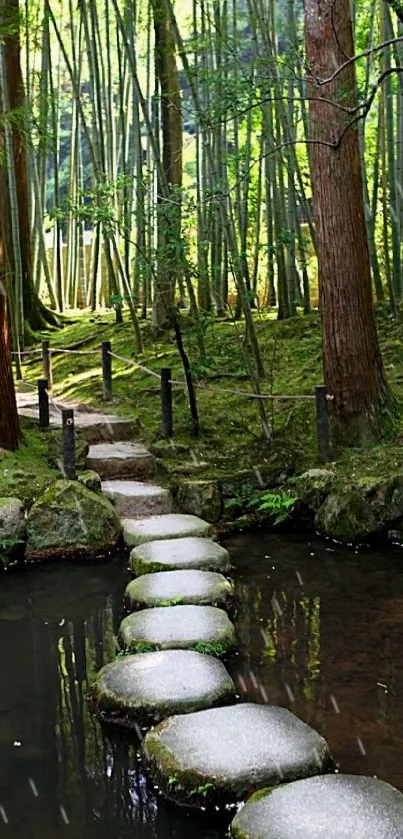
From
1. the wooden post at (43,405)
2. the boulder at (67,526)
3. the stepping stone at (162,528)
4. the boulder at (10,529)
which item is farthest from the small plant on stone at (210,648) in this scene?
the wooden post at (43,405)

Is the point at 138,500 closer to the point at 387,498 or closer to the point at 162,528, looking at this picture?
the point at 162,528

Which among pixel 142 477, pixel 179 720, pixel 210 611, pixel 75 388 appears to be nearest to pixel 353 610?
pixel 210 611

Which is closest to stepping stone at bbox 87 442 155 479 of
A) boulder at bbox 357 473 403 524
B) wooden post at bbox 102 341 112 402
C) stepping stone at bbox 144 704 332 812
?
wooden post at bbox 102 341 112 402

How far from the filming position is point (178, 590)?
457 centimetres

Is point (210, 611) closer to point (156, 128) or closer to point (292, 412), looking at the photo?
point (292, 412)

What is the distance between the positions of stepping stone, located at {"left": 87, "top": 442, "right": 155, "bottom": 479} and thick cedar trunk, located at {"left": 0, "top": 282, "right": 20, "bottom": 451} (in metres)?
0.63

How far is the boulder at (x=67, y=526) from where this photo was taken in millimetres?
5664

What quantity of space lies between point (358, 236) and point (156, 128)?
4.48 meters

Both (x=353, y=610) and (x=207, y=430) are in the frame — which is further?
(x=207, y=430)

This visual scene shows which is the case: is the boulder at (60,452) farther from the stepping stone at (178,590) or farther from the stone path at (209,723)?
the stepping stone at (178,590)

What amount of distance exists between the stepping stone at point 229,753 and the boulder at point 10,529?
8.59 ft

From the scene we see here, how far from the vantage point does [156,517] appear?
6.09 m

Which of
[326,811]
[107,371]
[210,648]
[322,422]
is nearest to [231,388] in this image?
[107,371]

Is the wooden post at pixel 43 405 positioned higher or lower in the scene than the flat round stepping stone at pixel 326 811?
higher
